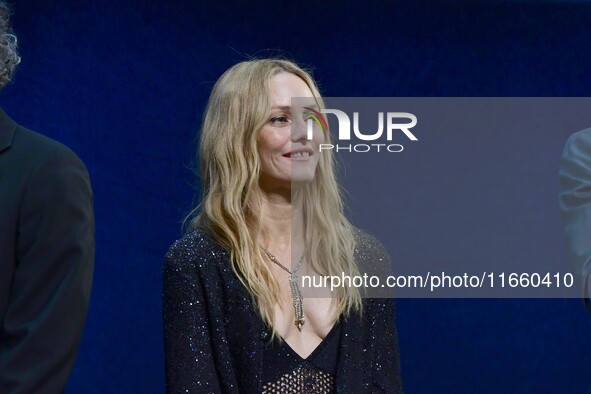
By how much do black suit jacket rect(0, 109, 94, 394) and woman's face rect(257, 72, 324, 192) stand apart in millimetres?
545

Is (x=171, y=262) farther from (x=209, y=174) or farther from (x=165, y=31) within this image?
(x=165, y=31)

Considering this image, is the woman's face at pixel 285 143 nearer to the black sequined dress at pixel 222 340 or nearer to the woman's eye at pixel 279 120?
the woman's eye at pixel 279 120

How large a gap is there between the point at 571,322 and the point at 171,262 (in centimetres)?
145

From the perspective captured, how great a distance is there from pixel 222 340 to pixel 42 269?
504 millimetres

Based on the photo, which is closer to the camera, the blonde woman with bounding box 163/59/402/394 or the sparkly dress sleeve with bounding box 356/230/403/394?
the blonde woman with bounding box 163/59/402/394

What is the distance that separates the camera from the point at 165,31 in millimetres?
3299

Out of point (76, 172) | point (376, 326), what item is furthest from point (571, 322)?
point (76, 172)

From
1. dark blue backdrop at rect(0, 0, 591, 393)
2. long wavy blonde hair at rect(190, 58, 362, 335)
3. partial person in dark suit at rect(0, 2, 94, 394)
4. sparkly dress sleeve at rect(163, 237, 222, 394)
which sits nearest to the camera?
partial person in dark suit at rect(0, 2, 94, 394)

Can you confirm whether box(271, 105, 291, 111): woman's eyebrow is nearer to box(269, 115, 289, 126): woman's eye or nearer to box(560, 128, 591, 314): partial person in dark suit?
box(269, 115, 289, 126): woman's eye

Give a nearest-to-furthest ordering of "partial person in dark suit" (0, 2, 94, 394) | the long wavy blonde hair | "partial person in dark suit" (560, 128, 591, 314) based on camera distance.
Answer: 1. "partial person in dark suit" (0, 2, 94, 394)
2. "partial person in dark suit" (560, 128, 591, 314)
3. the long wavy blonde hair

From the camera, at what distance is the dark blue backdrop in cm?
325

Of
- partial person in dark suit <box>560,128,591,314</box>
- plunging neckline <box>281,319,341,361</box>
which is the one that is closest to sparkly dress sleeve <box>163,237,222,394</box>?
plunging neckline <box>281,319,341,361</box>

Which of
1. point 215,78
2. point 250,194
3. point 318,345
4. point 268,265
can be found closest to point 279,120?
point 250,194

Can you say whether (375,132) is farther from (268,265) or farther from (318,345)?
(318,345)
